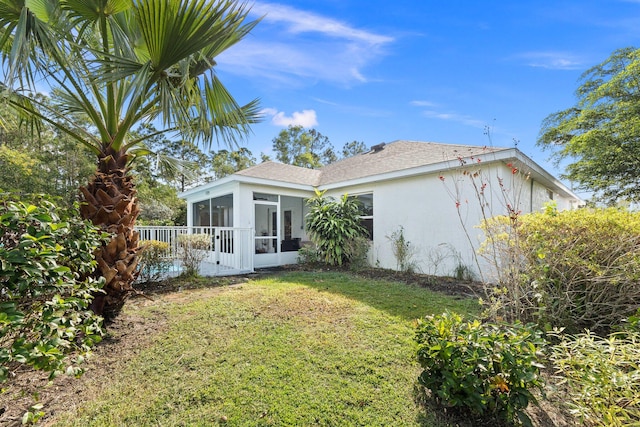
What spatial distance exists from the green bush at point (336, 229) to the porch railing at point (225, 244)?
232 centimetres

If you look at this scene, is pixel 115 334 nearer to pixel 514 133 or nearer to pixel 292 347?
pixel 292 347

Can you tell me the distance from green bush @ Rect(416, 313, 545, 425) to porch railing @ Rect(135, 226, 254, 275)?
6.78 m

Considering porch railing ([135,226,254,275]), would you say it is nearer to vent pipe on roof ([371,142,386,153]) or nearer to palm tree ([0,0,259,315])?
palm tree ([0,0,259,315])

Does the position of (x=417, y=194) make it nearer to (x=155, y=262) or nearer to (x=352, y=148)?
(x=155, y=262)

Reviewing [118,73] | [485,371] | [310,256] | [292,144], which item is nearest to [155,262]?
[118,73]

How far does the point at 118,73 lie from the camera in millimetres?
3006

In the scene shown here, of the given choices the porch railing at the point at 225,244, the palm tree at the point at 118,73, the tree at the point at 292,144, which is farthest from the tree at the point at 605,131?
the tree at the point at 292,144

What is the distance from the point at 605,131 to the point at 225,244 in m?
16.4

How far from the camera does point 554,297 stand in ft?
10.4

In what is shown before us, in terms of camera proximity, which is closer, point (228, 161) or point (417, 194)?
point (417, 194)

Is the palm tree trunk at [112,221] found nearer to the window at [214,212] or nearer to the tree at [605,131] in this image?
A: the window at [214,212]

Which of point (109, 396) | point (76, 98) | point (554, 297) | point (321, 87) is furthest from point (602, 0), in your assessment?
point (109, 396)

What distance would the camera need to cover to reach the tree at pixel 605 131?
36.0ft

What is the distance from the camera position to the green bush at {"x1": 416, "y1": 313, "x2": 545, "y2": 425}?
1.98 m
